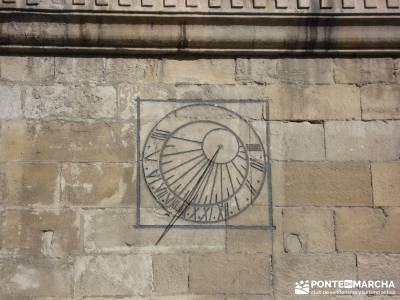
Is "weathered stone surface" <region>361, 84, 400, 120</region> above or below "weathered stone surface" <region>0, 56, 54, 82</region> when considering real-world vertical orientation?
below

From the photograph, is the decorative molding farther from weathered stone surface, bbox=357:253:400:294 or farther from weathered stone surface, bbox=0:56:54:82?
weathered stone surface, bbox=357:253:400:294

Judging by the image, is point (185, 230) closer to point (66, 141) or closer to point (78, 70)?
point (66, 141)

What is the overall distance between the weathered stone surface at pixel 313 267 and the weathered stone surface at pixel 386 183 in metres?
0.43

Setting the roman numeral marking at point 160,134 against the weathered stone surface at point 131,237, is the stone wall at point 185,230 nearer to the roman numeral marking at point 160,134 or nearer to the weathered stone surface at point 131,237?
the weathered stone surface at point 131,237

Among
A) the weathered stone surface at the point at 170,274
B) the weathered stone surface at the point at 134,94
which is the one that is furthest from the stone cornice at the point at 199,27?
the weathered stone surface at the point at 170,274

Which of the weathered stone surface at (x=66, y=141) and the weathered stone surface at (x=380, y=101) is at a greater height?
the weathered stone surface at (x=380, y=101)

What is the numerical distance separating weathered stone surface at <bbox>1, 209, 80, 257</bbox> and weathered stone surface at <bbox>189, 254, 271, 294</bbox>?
0.76 m

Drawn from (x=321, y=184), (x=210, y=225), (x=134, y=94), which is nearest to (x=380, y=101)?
(x=321, y=184)

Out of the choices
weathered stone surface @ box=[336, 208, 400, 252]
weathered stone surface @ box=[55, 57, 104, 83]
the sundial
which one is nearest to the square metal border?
the sundial

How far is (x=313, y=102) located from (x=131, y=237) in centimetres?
145

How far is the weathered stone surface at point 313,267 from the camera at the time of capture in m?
4.20

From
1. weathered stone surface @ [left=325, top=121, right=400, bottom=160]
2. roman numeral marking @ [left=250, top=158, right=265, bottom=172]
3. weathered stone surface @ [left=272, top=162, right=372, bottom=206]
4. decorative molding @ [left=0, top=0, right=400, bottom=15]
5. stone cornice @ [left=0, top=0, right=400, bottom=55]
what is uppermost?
decorative molding @ [left=0, top=0, right=400, bottom=15]

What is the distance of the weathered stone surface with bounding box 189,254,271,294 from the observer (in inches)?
164

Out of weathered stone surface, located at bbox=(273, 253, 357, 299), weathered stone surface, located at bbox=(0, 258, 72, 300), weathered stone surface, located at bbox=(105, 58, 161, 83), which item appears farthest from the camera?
weathered stone surface, located at bbox=(105, 58, 161, 83)
